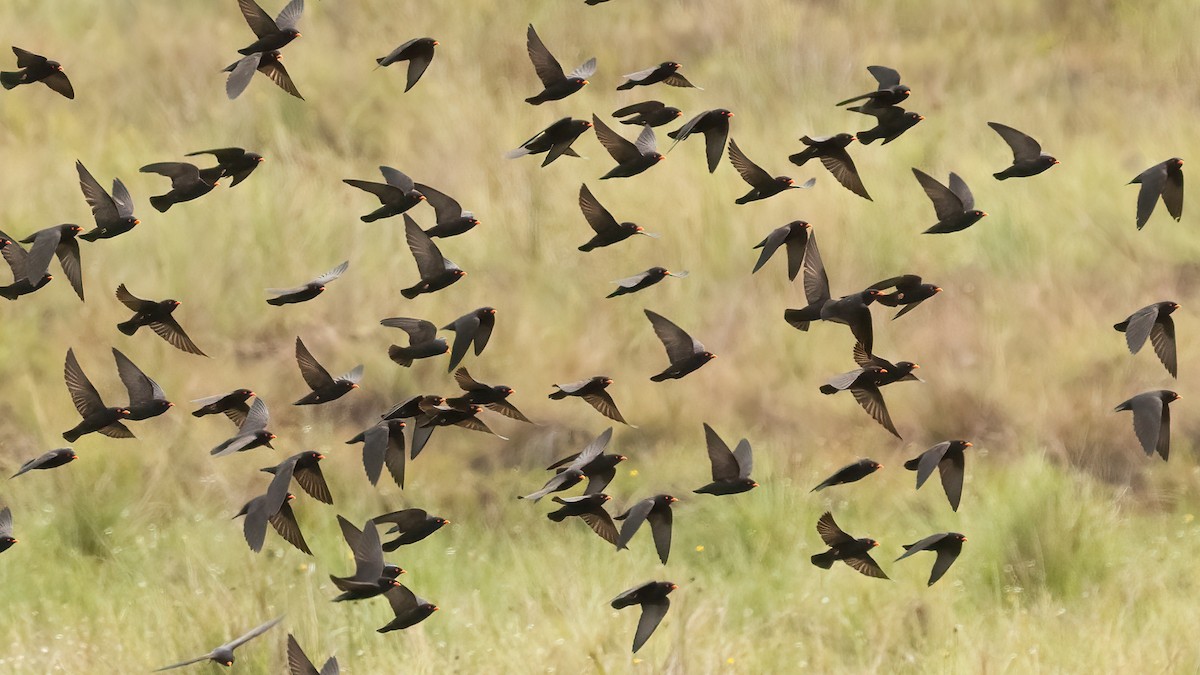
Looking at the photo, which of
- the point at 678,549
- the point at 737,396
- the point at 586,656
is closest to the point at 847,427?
the point at 737,396

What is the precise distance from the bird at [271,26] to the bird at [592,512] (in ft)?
5.40

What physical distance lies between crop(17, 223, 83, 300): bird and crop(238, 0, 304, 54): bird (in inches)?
30.9

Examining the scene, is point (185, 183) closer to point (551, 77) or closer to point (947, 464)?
point (551, 77)

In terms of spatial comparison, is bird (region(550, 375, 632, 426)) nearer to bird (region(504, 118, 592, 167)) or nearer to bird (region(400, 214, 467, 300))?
bird (region(400, 214, 467, 300))

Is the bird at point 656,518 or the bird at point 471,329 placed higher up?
the bird at point 471,329

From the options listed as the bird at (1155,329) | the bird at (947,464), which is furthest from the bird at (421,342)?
the bird at (1155,329)

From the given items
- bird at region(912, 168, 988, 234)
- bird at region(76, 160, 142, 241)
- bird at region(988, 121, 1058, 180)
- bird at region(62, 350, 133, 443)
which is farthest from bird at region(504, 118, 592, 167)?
bird at region(62, 350, 133, 443)

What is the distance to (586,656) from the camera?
20.3ft

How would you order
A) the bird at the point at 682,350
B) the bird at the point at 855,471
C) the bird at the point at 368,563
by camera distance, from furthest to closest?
the bird at the point at 682,350 < the bird at the point at 855,471 < the bird at the point at 368,563

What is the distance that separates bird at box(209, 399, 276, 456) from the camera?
14.8ft

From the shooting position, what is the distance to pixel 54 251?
188 inches

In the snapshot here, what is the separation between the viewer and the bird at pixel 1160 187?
15.8 feet

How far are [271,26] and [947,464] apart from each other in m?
2.53

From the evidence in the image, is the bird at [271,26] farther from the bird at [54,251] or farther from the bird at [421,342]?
the bird at [421,342]
